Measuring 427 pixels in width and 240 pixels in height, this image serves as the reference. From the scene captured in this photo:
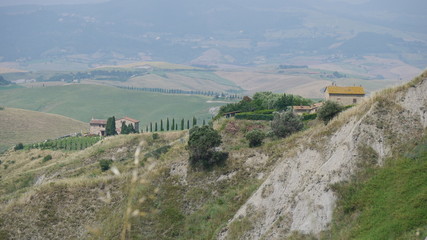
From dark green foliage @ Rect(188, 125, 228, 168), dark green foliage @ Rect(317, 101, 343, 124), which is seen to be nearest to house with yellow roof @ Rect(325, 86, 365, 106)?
dark green foliage @ Rect(188, 125, 228, 168)

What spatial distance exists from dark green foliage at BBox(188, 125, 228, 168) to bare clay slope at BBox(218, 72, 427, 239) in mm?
10505

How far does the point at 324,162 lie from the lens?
51844 mm

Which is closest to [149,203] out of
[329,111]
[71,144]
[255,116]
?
[329,111]

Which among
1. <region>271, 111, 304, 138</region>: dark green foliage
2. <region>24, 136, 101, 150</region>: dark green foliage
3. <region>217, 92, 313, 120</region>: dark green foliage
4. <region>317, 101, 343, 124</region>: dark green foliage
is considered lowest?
<region>24, 136, 101, 150</region>: dark green foliage

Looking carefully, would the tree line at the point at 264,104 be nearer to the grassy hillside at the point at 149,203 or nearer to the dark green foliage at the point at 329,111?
the grassy hillside at the point at 149,203

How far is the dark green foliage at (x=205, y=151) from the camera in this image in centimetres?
6562

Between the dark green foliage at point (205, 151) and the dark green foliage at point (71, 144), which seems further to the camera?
the dark green foliage at point (71, 144)

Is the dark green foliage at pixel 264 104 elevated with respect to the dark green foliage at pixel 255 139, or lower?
lower

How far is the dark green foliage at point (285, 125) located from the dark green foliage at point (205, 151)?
8.33 meters

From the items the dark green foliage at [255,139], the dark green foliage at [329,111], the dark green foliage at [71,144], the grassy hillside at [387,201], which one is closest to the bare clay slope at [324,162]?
the grassy hillside at [387,201]

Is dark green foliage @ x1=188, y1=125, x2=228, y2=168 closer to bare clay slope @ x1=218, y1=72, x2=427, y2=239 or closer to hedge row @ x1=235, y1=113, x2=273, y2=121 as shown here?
bare clay slope @ x1=218, y1=72, x2=427, y2=239

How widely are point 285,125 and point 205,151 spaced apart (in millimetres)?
11943

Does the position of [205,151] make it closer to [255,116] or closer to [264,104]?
[255,116]

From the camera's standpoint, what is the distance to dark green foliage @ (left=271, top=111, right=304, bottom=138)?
7256cm
